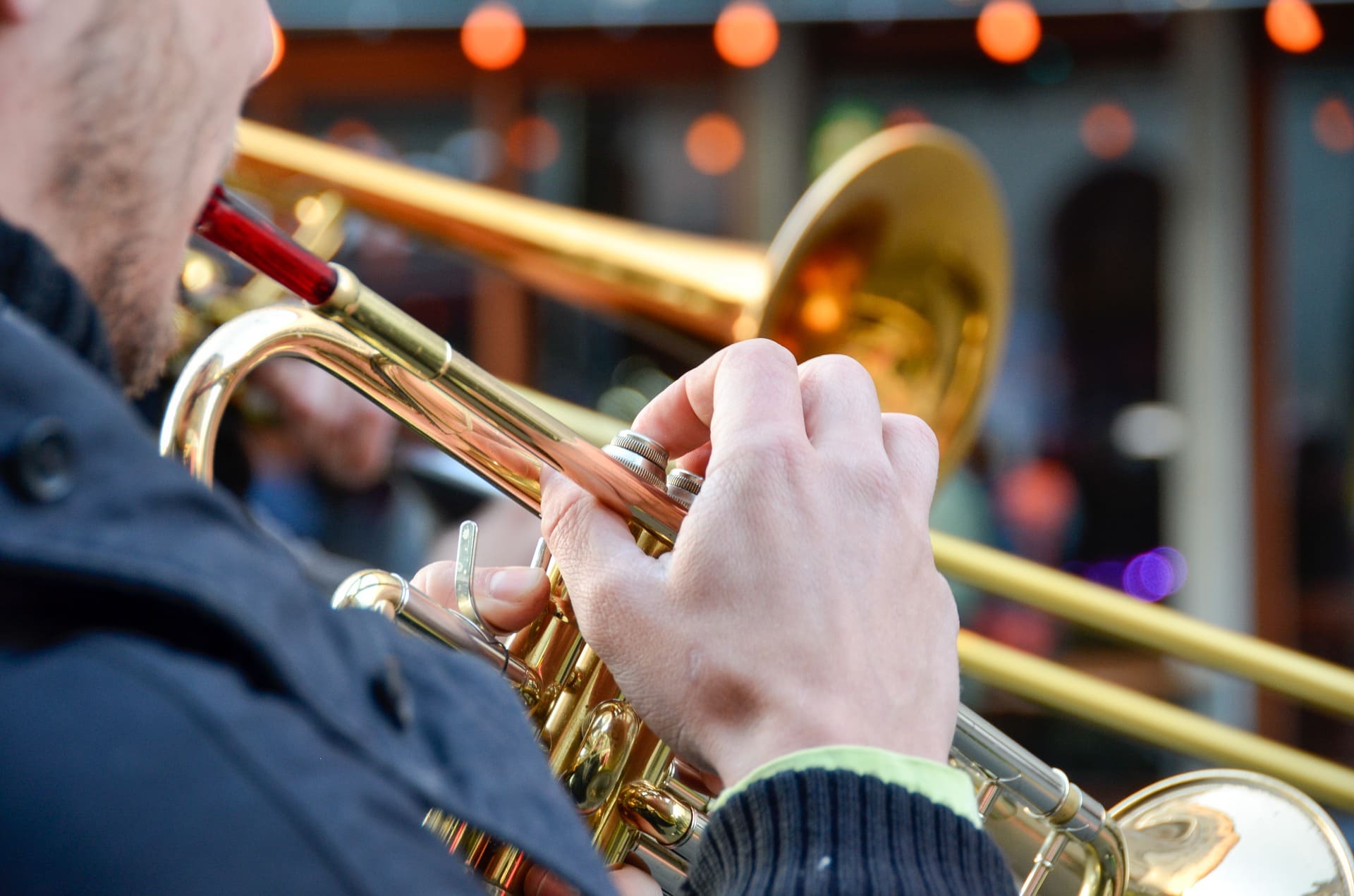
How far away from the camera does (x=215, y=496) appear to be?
40cm

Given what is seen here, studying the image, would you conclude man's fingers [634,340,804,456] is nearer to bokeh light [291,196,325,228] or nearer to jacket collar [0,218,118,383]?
jacket collar [0,218,118,383]

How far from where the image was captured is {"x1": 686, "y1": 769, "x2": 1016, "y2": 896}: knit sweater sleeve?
0.49 m

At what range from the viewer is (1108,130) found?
3.66 metres

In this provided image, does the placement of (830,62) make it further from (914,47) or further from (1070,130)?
(1070,130)

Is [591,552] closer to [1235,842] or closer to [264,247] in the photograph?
[264,247]

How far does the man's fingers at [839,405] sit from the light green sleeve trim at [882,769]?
15 centimetres

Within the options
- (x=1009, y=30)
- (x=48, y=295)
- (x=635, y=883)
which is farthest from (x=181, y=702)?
(x=1009, y=30)

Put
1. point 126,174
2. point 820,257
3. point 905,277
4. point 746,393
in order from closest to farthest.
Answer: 1. point 126,174
2. point 746,393
3. point 820,257
4. point 905,277

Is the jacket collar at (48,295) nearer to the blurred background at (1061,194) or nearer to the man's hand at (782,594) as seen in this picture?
the man's hand at (782,594)

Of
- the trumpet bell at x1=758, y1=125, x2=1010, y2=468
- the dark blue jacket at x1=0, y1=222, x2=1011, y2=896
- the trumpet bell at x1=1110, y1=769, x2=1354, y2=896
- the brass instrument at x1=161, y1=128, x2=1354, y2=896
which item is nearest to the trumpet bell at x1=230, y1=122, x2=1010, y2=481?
the trumpet bell at x1=758, y1=125, x2=1010, y2=468

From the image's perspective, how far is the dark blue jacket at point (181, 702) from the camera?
33cm

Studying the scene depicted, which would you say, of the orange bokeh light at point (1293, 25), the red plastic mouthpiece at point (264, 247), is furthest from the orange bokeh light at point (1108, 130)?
the red plastic mouthpiece at point (264, 247)

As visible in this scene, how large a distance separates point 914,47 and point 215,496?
360 centimetres

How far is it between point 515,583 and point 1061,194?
3.30 meters
